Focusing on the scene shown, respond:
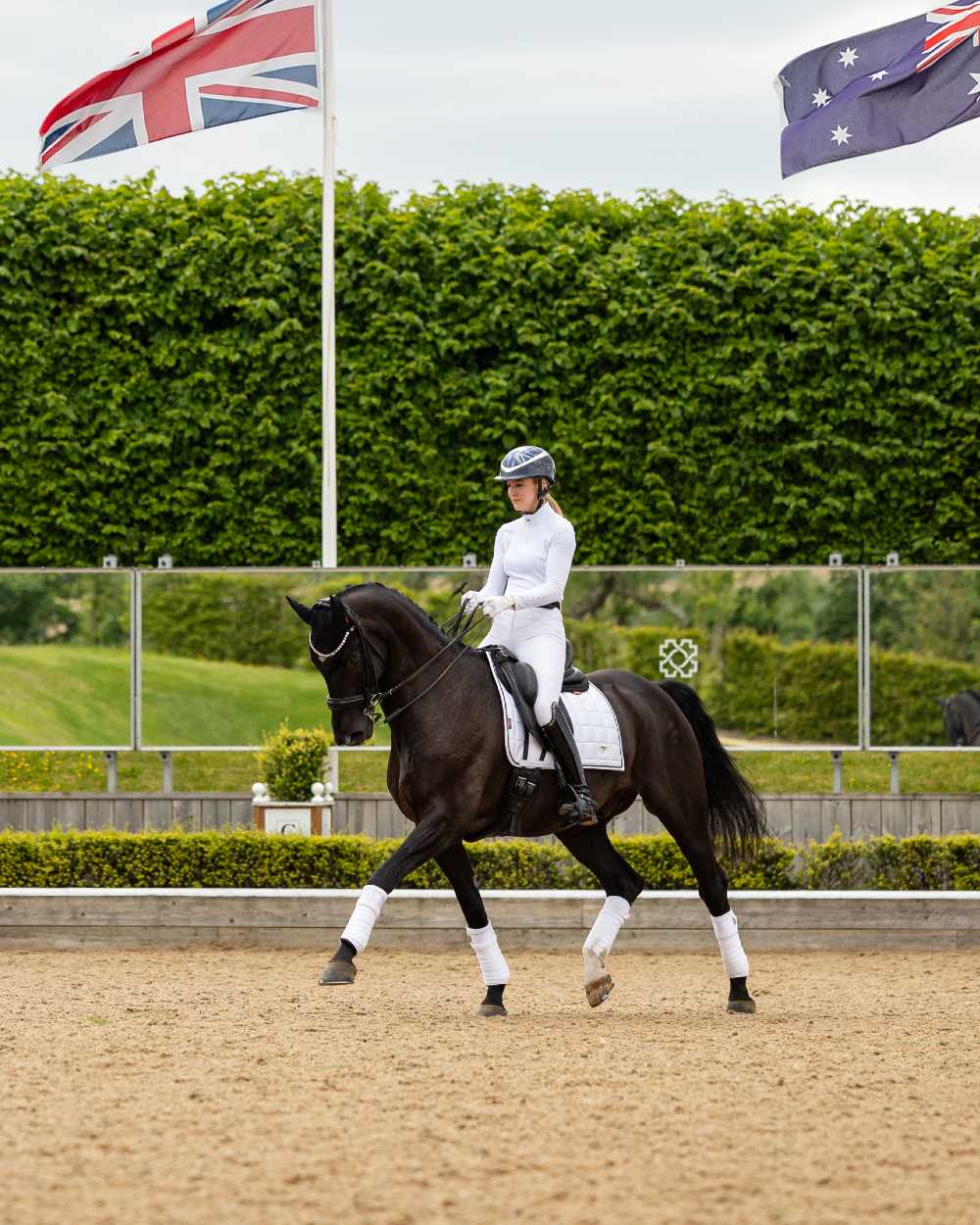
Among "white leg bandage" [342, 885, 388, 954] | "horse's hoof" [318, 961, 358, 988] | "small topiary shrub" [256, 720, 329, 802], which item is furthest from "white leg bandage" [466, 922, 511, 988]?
"small topiary shrub" [256, 720, 329, 802]

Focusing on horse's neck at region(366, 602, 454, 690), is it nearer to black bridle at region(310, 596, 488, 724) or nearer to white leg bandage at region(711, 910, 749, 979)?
black bridle at region(310, 596, 488, 724)

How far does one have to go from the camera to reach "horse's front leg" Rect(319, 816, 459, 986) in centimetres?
708

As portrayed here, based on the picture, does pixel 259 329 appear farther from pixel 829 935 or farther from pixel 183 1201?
pixel 183 1201

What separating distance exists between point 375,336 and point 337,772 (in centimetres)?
502

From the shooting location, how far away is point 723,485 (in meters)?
16.9

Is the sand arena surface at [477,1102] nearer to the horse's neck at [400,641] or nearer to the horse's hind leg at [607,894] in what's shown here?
the horse's hind leg at [607,894]

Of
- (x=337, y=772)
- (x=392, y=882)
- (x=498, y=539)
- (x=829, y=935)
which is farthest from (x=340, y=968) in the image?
(x=337, y=772)

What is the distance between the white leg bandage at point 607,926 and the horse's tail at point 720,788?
33.1 inches

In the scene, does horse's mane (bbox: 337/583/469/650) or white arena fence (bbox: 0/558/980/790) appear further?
white arena fence (bbox: 0/558/980/790)

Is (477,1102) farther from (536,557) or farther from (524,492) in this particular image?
(524,492)

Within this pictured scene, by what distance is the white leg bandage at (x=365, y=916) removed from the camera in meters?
7.13

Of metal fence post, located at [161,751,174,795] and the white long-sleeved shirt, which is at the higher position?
the white long-sleeved shirt

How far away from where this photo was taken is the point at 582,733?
8141 mm

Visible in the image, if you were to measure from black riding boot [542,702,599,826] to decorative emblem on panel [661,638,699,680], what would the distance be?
6.45m
